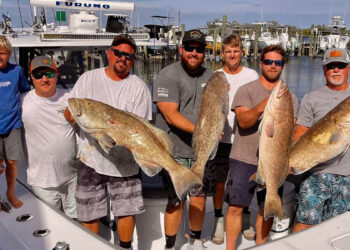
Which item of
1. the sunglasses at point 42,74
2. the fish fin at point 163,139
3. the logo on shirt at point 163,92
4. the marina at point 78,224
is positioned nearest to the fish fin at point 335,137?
the marina at point 78,224

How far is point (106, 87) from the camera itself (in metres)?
2.78

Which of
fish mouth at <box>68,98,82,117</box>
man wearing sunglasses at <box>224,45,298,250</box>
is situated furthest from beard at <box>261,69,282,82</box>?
fish mouth at <box>68,98,82,117</box>

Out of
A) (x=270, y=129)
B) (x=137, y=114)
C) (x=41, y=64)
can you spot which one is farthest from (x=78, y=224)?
(x=270, y=129)

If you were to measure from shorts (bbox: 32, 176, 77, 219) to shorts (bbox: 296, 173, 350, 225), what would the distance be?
1.99 m

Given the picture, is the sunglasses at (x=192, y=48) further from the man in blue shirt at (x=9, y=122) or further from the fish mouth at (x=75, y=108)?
the man in blue shirt at (x=9, y=122)

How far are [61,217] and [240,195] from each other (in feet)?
4.91

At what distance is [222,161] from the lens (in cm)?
362

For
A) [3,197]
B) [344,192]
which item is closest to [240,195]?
[344,192]

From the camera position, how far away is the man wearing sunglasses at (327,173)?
9.25 feet

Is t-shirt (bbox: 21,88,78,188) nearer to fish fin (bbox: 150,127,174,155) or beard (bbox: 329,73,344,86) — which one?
fish fin (bbox: 150,127,174,155)

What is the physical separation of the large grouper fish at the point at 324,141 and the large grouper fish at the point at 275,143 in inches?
4.9

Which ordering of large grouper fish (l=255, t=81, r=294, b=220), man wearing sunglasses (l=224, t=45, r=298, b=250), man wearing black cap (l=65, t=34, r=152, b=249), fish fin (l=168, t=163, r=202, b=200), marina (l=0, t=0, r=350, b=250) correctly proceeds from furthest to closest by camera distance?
man wearing sunglasses (l=224, t=45, r=298, b=250)
man wearing black cap (l=65, t=34, r=152, b=249)
fish fin (l=168, t=163, r=202, b=200)
large grouper fish (l=255, t=81, r=294, b=220)
marina (l=0, t=0, r=350, b=250)

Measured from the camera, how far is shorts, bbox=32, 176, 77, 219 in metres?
3.01

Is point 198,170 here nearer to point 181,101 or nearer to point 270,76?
point 181,101
